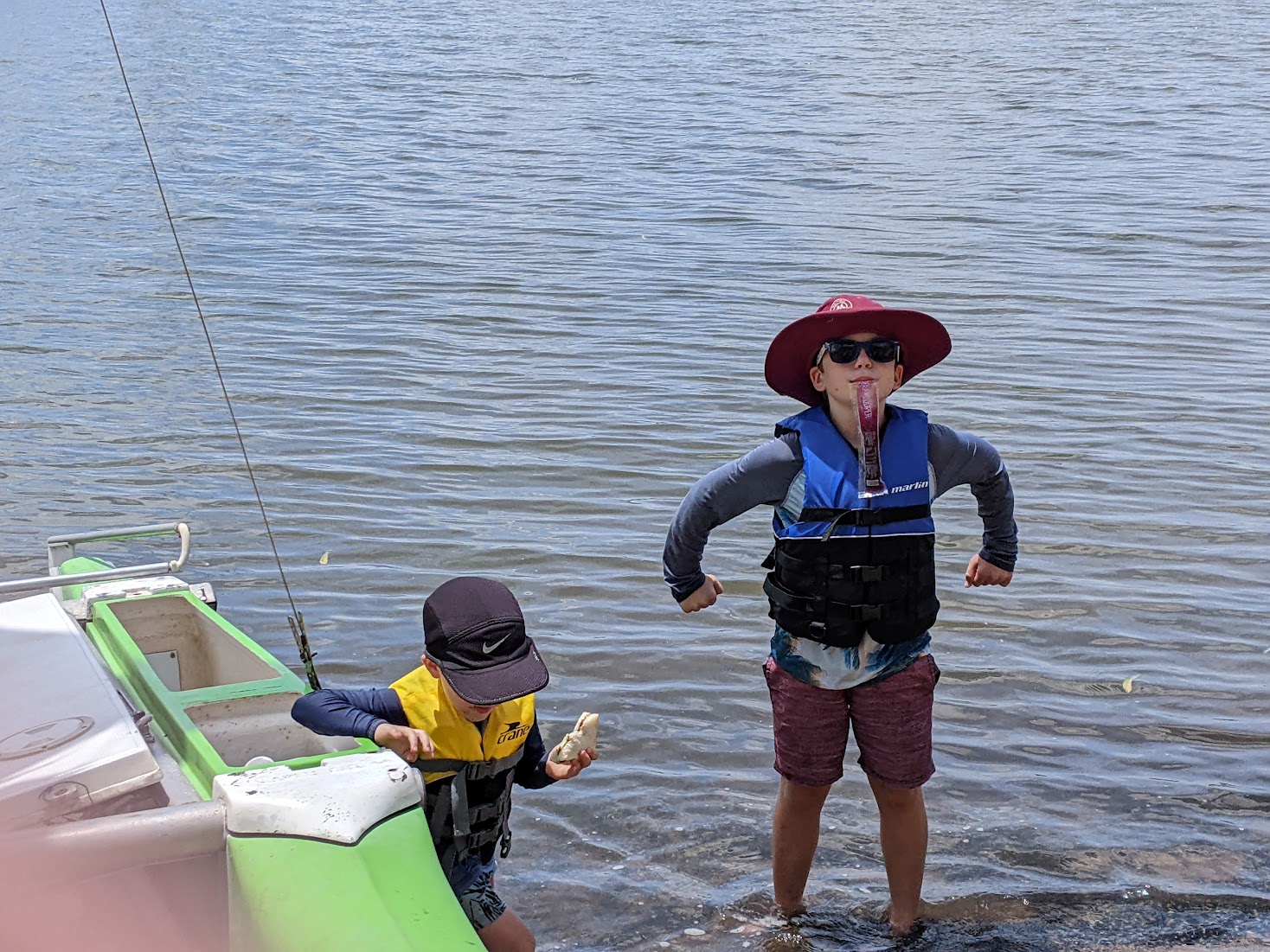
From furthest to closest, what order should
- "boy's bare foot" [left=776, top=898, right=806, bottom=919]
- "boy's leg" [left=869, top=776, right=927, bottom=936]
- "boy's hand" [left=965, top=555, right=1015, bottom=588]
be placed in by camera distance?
"boy's bare foot" [left=776, top=898, right=806, bottom=919] → "boy's hand" [left=965, top=555, right=1015, bottom=588] → "boy's leg" [left=869, top=776, right=927, bottom=936]

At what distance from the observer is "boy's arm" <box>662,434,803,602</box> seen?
11.5ft

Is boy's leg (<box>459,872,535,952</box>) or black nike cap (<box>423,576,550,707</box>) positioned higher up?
black nike cap (<box>423,576,550,707</box>)

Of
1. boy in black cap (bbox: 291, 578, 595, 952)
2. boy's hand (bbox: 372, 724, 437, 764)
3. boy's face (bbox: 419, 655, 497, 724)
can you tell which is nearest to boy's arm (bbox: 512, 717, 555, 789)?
boy in black cap (bbox: 291, 578, 595, 952)

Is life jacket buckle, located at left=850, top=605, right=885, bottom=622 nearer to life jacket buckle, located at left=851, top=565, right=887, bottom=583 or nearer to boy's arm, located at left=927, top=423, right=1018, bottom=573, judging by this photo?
life jacket buckle, located at left=851, top=565, right=887, bottom=583

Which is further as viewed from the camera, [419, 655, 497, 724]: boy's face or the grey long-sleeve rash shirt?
the grey long-sleeve rash shirt

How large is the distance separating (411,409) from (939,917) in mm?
5237

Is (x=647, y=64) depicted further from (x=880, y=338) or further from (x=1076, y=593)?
(x=880, y=338)

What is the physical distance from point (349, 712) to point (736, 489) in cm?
102

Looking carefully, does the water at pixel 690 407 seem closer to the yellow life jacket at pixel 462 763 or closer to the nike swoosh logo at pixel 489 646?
the yellow life jacket at pixel 462 763

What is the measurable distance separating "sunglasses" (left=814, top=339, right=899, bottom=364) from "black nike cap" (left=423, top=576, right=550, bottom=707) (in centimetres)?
99

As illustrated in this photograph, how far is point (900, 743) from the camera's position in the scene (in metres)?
3.63

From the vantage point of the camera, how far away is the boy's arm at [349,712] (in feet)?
10.3

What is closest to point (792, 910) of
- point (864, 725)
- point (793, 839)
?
point (793, 839)

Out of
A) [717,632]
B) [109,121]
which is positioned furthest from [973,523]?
[109,121]
